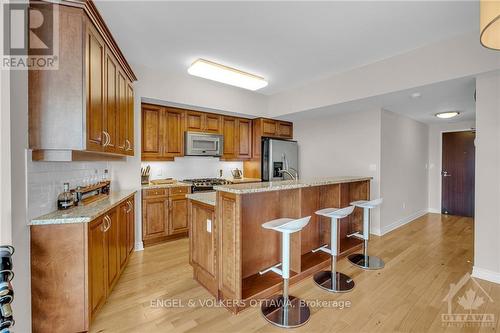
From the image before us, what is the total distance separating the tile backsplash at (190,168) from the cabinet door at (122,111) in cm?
131

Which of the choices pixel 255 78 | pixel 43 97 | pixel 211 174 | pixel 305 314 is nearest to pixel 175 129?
pixel 211 174

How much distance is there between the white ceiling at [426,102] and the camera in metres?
2.88

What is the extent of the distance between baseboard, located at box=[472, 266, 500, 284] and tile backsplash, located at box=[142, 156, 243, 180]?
4000mm

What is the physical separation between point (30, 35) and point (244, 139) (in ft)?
11.6

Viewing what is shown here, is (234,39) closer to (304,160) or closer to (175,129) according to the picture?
(175,129)

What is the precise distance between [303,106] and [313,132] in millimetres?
1060

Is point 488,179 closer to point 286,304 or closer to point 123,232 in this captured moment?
point 286,304

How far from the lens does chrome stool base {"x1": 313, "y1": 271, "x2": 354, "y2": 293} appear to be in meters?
2.37

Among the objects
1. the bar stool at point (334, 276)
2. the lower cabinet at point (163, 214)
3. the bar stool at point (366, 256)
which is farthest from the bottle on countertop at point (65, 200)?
the bar stool at point (366, 256)

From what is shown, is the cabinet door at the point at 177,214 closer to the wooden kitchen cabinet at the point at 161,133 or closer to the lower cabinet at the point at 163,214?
the lower cabinet at the point at 163,214

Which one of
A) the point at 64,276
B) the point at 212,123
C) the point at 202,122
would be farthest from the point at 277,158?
the point at 64,276

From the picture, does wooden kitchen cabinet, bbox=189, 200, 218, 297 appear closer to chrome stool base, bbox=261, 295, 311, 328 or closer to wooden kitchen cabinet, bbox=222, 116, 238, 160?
chrome stool base, bbox=261, 295, 311, 328

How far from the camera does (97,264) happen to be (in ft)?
6.13

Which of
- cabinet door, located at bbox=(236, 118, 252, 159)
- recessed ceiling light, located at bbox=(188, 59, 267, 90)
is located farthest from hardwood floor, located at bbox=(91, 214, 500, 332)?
recessed ceiling light, located at bbox=(188, 59, 267, 90)
